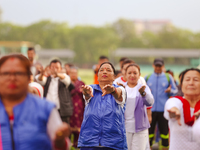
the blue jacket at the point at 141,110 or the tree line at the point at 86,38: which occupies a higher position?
the tree line at the point at 86,38

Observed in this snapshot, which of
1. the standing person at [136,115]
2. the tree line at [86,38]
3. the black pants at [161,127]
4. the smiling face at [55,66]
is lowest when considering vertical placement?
the black pants at [161,127]

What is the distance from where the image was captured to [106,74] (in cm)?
465

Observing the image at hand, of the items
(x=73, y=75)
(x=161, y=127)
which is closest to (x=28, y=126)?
(x=161, y=127)

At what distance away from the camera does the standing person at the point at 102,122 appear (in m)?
4.30

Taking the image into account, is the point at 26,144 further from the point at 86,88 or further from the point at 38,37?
the point at 38,37

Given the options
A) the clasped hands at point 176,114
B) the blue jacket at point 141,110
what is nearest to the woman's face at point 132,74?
the blue jacket at point 141,110

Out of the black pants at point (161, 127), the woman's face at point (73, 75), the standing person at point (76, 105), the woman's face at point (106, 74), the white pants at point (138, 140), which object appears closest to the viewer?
the woman's face at point (106, 74)

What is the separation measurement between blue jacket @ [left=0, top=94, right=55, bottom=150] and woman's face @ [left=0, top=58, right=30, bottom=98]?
12 cm

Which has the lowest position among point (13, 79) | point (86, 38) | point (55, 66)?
point (13, 79)

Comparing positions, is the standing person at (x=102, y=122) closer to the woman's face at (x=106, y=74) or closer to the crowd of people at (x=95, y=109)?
the crowd of people at (x=95, y=109)

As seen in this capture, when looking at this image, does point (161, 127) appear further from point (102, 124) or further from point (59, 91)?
point (102, 124)

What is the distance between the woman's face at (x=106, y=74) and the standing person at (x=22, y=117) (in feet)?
7.11

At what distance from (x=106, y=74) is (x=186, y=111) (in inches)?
65.2

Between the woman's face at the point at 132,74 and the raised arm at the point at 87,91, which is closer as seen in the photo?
the raised arm at the point at 87,91
